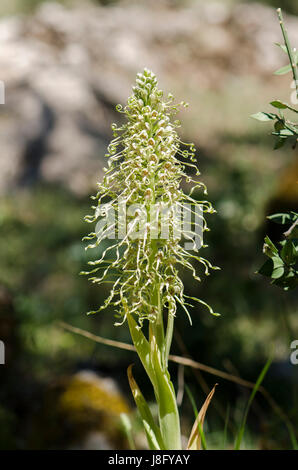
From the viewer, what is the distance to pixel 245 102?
13789 millimetres

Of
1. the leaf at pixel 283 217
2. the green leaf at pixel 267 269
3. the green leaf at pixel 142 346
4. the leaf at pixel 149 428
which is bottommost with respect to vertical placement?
the leaf at pixel 149 428

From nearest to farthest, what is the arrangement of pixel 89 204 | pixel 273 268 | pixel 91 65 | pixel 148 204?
pixel 148 204
pixel 273 268
pixel 89 204
pixel 91 65

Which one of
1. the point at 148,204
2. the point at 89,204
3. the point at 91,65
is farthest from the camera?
the point at 91,65

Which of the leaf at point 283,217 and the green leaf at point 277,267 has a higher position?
the leaf at point 283,217

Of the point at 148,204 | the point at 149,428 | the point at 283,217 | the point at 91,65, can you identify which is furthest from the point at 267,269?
the point at 91,65

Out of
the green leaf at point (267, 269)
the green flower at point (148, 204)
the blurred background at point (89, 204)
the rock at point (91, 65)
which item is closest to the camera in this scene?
the green flower at point (148, 204)

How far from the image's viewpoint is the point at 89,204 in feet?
28.0

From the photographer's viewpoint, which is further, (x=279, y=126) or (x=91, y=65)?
(x=91, y=65)

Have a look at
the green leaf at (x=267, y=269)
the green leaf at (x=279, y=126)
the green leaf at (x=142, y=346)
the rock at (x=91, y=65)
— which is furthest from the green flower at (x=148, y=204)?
the rock at (x=91, y=65)

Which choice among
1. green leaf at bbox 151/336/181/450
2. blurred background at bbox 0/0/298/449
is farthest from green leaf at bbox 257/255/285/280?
blurred background at bbox 0/0/298/449

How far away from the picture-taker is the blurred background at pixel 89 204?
3889 mm

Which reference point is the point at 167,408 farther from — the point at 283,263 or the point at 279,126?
the point at 279,126

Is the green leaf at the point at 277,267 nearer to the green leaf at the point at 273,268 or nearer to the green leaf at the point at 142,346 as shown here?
the green leaf at the point at 273,268
